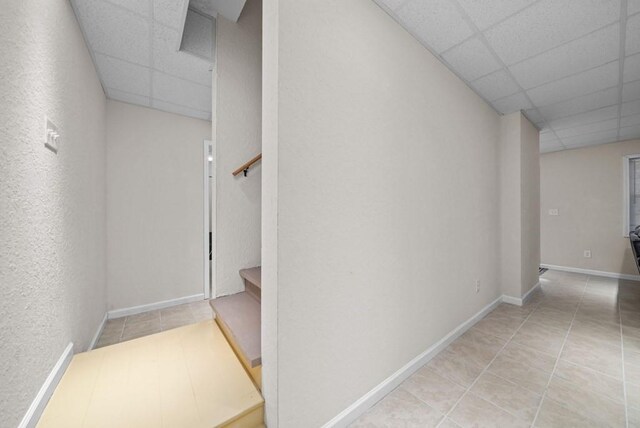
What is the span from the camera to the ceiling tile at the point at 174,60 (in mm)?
1897

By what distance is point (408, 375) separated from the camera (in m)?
1.78

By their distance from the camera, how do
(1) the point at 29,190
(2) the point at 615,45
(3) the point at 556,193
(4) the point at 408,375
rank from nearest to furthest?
(1) the point at 29,190 < (4) the point at 408,375 < (2) the point at 615,45 < (3) the point at 556,193

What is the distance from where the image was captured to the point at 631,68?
2188 millimetres

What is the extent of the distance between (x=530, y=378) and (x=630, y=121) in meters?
4.14

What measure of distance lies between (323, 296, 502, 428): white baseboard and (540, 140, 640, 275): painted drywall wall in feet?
14.4

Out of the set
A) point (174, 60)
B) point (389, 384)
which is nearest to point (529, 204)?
point (389, 384)

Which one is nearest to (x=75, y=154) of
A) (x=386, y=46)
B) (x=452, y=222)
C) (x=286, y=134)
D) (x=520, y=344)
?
(x=286, y=134)

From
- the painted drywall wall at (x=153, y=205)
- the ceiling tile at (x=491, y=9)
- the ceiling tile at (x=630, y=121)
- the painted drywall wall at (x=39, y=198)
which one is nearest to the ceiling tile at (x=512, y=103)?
the ceiling tile at (x=491, y=9)

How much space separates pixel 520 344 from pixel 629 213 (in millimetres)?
4442

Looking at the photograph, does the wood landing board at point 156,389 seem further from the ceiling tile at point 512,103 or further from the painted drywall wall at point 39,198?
the ceiling tile at point 512,103

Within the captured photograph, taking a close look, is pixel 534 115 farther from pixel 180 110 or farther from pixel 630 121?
pixel 180 110

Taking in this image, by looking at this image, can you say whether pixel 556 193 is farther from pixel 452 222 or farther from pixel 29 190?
pixel 29 190

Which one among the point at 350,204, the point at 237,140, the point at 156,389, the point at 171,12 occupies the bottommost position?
the point at 156,389

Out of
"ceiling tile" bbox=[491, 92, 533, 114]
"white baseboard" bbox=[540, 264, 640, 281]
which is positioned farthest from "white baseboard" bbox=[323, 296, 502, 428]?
"white baseboard" bbox=[540, 264, 640, 281]
